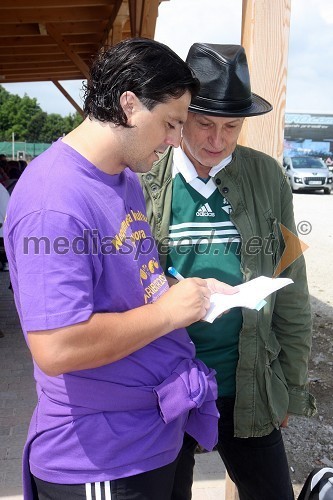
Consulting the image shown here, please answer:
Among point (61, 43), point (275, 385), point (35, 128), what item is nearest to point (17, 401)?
point (275, 385)

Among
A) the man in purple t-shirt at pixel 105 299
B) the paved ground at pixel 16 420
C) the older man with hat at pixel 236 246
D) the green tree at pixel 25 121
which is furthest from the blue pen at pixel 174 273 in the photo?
the green tree at pixel 25 121

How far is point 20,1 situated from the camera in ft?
22.9

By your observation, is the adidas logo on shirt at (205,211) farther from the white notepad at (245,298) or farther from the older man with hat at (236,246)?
the white notepad at (245,298)

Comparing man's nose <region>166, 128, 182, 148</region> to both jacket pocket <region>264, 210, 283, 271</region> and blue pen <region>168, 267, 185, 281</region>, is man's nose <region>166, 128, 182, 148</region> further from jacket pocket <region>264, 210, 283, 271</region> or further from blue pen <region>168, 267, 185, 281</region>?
jacket pocket <region>264, 210, 283, 271</region>

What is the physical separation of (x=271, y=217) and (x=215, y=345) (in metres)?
0.47

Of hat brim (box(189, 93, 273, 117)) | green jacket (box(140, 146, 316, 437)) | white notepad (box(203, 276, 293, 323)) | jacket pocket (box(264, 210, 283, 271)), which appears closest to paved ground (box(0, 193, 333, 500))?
green jacket (box(140, 146, 316, 437))

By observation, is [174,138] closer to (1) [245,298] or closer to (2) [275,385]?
(1) [245,298]

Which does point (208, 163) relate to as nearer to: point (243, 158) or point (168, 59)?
point (243, 158)

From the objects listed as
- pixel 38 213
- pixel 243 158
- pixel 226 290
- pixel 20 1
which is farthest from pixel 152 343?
pixel 20 1

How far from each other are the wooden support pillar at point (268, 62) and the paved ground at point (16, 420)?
1851 millimetres

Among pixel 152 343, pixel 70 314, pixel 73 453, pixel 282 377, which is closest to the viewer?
pixel 70 314

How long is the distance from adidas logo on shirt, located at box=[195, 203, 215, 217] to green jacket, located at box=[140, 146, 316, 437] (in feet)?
0.23

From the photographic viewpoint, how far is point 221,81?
1805mm

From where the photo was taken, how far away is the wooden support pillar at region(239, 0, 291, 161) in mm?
2051
